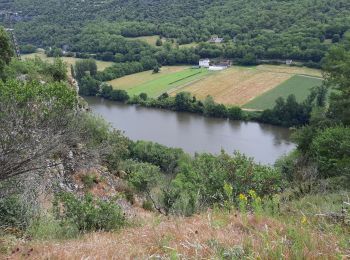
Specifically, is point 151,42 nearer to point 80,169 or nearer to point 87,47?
point 87,47

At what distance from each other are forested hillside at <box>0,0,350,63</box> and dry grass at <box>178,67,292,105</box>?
5.69m

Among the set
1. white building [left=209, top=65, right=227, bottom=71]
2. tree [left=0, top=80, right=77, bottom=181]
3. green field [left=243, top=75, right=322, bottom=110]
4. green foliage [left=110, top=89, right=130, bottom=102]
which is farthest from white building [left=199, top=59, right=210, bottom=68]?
tree [left=0, top=80, right=77, bottom=181]

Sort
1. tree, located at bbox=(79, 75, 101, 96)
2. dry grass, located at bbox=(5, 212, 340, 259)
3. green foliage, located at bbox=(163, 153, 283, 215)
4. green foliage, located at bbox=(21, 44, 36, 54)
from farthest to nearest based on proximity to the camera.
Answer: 1. green foliage, located at bbox=(21, 44, 36, 54)
2. tree, located at bbox=(79, 75, 101, 96)
3. green foliage, located at bbox=(163, 153, 283, 215)
4. dry grass, located at bbox=(5, 212, 340, 259)

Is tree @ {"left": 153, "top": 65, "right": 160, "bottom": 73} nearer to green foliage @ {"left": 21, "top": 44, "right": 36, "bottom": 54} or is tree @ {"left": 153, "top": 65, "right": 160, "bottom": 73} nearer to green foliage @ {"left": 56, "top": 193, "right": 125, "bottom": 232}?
green foliage @ {"left": 21, "top": 44, "right": 36, "bottom": 54}

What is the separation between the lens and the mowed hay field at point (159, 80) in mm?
51312

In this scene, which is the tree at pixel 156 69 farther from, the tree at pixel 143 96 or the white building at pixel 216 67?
the tree at pixel 143 96

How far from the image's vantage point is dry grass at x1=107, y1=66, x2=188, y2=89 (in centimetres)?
5436

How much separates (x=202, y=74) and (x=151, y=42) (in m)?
18.8

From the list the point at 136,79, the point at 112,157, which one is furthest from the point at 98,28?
the point at 112,157

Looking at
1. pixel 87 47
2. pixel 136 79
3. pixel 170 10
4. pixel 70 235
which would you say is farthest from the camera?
pixel 170 10

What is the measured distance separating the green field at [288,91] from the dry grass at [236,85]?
854 millimetres

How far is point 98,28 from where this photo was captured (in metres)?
79.0

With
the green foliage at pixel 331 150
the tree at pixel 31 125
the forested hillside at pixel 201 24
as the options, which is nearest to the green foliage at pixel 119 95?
the forested hillside at pixel 201 24

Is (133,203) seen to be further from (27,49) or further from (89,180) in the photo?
(27,49)
